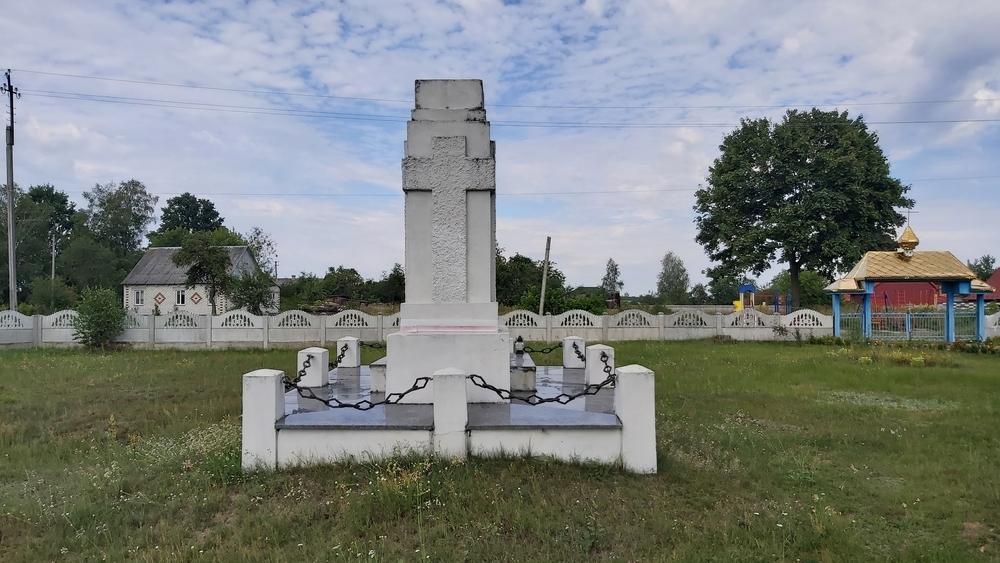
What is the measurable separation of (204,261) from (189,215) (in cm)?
4197

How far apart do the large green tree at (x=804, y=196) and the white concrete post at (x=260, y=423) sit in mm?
26061

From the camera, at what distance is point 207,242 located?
2620 cm

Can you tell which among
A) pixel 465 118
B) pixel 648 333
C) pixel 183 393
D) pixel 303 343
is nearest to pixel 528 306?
pixel 648 333

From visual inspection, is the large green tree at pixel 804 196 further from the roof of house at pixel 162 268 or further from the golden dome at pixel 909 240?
the roof of house at pixel 162 268

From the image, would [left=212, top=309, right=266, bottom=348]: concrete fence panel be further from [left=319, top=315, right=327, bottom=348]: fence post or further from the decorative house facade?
the decorative house facade

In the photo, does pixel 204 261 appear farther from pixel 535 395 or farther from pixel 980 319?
pixel 980 319

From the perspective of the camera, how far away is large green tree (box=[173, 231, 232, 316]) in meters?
25.7

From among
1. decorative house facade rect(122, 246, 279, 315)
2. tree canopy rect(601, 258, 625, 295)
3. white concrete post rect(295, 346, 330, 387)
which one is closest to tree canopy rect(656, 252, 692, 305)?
tree canopy rect(601, 258, 625, 295)

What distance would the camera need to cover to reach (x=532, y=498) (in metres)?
4.02

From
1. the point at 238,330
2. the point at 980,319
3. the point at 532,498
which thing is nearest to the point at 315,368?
the point at 532,498

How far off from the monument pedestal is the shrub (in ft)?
50.7

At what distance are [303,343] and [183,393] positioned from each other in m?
9.32

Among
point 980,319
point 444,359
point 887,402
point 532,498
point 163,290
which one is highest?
point 163,290

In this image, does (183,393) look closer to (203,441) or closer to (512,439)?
(203,441)
